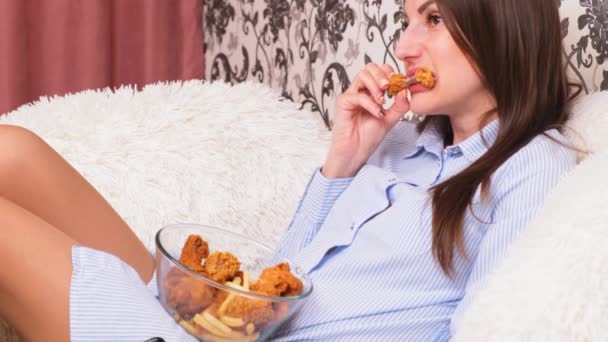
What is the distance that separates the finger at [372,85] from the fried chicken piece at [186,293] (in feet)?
1.64

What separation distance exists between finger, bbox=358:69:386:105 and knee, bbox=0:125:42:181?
0.55 m

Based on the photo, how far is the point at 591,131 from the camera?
109 cm

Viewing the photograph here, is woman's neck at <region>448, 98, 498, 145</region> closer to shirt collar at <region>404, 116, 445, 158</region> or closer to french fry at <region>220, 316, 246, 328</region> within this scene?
shirt collar at <region>404, 116, 445, 158</region>

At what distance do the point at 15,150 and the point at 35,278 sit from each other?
303 mm

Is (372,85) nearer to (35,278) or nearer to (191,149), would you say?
(191,149)

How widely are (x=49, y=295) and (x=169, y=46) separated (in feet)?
5.59

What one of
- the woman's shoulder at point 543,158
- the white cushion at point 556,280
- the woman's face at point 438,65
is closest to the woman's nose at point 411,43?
the woman's face at point 438,65

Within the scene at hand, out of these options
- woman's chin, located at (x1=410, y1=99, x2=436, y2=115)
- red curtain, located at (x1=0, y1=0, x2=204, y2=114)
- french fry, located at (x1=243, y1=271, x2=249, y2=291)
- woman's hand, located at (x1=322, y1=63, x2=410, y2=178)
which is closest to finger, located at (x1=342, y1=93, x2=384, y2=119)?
woman's hand, located at (x1=322, y1=63, x2=410, y2=178)

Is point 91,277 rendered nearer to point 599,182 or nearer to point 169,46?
point 599,182

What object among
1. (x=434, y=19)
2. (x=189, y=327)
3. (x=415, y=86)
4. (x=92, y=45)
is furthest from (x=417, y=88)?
(x=92, y=45)

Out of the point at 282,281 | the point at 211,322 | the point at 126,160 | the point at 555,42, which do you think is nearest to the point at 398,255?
the point at 282,281

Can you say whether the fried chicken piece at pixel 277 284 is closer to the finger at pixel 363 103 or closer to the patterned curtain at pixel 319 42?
the finger at pixel 363 103

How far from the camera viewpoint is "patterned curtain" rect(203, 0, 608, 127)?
1.28m

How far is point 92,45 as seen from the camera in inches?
95.6
